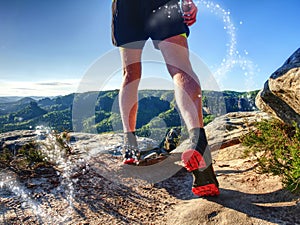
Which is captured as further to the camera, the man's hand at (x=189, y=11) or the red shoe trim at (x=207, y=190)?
the man's hand at (x=189, y=11)

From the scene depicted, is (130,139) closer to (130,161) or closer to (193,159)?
(130,161)

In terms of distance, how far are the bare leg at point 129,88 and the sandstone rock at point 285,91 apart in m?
1.66

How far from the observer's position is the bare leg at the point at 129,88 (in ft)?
10.00

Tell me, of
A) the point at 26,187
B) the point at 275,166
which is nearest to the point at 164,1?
the point at 275,166

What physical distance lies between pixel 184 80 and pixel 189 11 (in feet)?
2.37

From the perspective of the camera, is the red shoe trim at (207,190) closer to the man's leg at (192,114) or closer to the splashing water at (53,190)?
the man's leg at (192,114)

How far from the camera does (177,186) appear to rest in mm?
2648

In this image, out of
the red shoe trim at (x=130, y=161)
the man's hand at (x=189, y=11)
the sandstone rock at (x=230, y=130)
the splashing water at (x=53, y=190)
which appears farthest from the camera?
the sandstone rock at (x=230, y=130)

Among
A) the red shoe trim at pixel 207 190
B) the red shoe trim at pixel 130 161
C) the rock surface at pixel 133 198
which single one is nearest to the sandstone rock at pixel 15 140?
the rock surface at pixel 133 198

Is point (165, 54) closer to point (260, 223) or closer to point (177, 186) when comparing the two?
point (177, 186)

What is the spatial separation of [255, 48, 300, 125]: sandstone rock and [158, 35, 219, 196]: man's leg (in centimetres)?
101

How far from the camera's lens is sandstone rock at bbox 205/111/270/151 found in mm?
4055

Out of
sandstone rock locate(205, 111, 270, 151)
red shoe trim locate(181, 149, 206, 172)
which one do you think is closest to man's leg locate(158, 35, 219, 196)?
red shoe trim locate(181, 149, 206, 172)

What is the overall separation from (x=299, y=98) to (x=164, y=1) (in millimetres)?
1723
